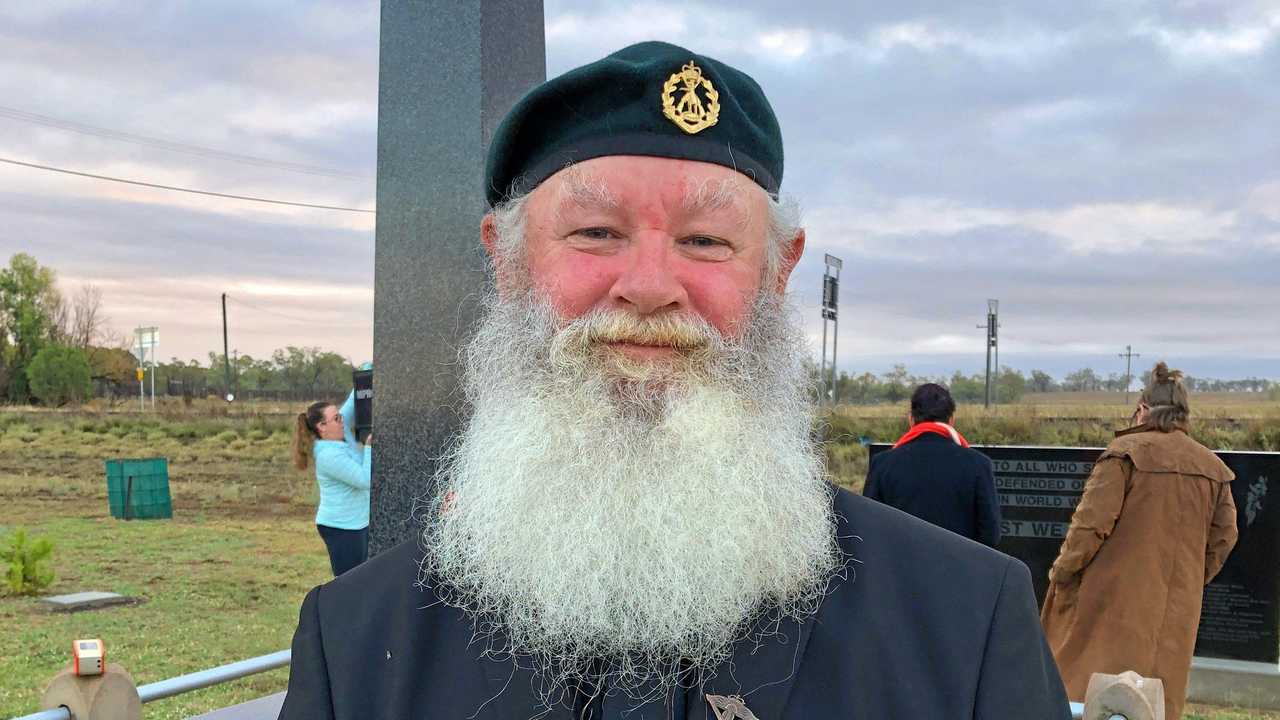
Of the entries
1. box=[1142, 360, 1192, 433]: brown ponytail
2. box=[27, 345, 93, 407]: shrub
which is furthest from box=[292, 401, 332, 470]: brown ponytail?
box=[27, 345, 93, 407]: shrub

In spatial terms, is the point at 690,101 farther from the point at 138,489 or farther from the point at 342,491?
the point at 138,489

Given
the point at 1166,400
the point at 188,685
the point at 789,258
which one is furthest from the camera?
the point at 1166,400

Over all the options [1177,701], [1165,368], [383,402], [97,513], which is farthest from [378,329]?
[97,513]

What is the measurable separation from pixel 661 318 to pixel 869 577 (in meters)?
0.47

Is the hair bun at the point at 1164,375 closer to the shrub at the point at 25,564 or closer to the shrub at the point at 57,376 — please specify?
the shrub at the point at 25,564

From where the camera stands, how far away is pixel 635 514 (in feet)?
5.05

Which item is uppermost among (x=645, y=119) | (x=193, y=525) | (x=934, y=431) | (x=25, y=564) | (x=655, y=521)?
(x=645, y=119)

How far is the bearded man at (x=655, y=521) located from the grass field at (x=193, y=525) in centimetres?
56

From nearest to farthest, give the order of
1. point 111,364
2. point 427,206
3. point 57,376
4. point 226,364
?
point 427,206 < point 57,376 < point 111,364 < point 226,364

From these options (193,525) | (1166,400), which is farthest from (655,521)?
(193,525)

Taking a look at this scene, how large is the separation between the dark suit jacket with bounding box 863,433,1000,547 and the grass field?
59 cm

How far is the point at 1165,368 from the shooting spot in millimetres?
5438

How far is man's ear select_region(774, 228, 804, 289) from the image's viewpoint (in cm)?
169

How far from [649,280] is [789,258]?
1.21 feet
